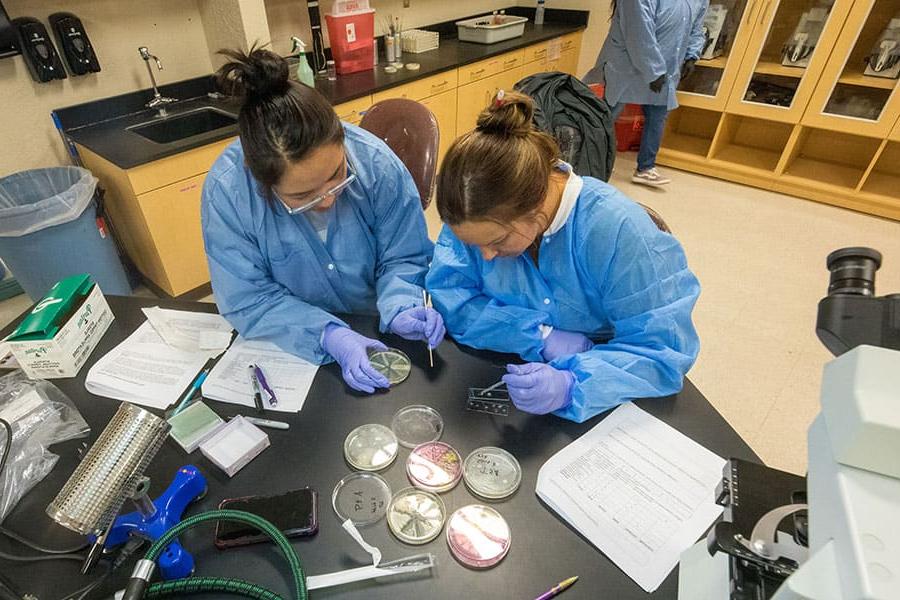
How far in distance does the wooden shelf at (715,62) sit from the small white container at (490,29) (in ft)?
4.36

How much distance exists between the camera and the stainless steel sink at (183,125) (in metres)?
2.35

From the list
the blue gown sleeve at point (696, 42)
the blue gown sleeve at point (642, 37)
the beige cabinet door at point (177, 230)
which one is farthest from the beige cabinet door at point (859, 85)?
the beige cabinet door at point (177, 230)

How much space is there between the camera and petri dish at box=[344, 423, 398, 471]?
2.85ft

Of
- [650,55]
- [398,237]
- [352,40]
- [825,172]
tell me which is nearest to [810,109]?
[825,172]

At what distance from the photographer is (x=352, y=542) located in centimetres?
76

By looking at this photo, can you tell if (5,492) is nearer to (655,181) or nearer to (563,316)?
(563,316)

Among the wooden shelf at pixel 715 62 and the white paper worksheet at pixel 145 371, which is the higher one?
the wooden shelf at pixel 715 62

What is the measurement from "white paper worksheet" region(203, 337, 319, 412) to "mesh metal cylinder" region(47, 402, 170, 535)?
22cm

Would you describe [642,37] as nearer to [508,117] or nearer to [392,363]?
[508,117]

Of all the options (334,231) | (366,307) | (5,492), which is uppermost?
(334,231)

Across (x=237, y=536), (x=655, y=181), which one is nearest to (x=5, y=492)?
(x=237, y=536)

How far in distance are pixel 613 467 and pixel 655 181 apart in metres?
3.20

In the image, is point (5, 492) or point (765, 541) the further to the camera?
point (5, 492)

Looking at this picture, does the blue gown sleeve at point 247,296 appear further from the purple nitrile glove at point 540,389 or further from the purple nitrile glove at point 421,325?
the purple nitrile glove at point 540,389
